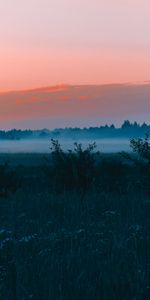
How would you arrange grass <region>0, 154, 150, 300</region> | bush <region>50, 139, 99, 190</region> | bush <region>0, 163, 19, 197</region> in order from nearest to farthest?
grass <region>0, 154, 150, 300</region> → bush <region>0, 163, 19, 197</region> → bush <region>50, 139, 99, 190</region>

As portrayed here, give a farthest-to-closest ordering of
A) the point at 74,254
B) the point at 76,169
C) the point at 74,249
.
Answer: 1. the point at 76,169
2. the point at 74,249
3. the point at 74,254

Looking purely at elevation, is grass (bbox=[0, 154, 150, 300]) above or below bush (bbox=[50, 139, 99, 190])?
below

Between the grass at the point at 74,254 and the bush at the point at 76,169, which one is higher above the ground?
the bush at the point at 76,169

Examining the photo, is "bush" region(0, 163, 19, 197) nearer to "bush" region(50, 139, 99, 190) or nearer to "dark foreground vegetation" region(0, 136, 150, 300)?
"bush" region(50, 139, 99, 190)

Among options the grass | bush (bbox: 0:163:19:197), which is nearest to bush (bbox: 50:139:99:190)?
bush (bbox: 0:163:19:197)

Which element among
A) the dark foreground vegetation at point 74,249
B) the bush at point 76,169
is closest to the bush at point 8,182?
the bush at point 76,169

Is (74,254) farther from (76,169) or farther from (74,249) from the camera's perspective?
(76,169)

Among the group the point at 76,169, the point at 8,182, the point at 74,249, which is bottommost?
the point at 74,249

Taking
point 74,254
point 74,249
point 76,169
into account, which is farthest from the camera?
point 76,169

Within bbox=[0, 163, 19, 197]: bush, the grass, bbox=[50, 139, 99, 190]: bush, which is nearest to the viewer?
the grass

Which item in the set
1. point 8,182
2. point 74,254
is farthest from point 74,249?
point 8,182

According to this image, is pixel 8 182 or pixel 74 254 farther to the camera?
pixel 8 182

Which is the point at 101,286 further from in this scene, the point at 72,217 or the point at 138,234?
the point at 72,217

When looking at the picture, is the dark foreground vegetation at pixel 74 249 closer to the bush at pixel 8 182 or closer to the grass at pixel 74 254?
the grass at pixel 74 254
